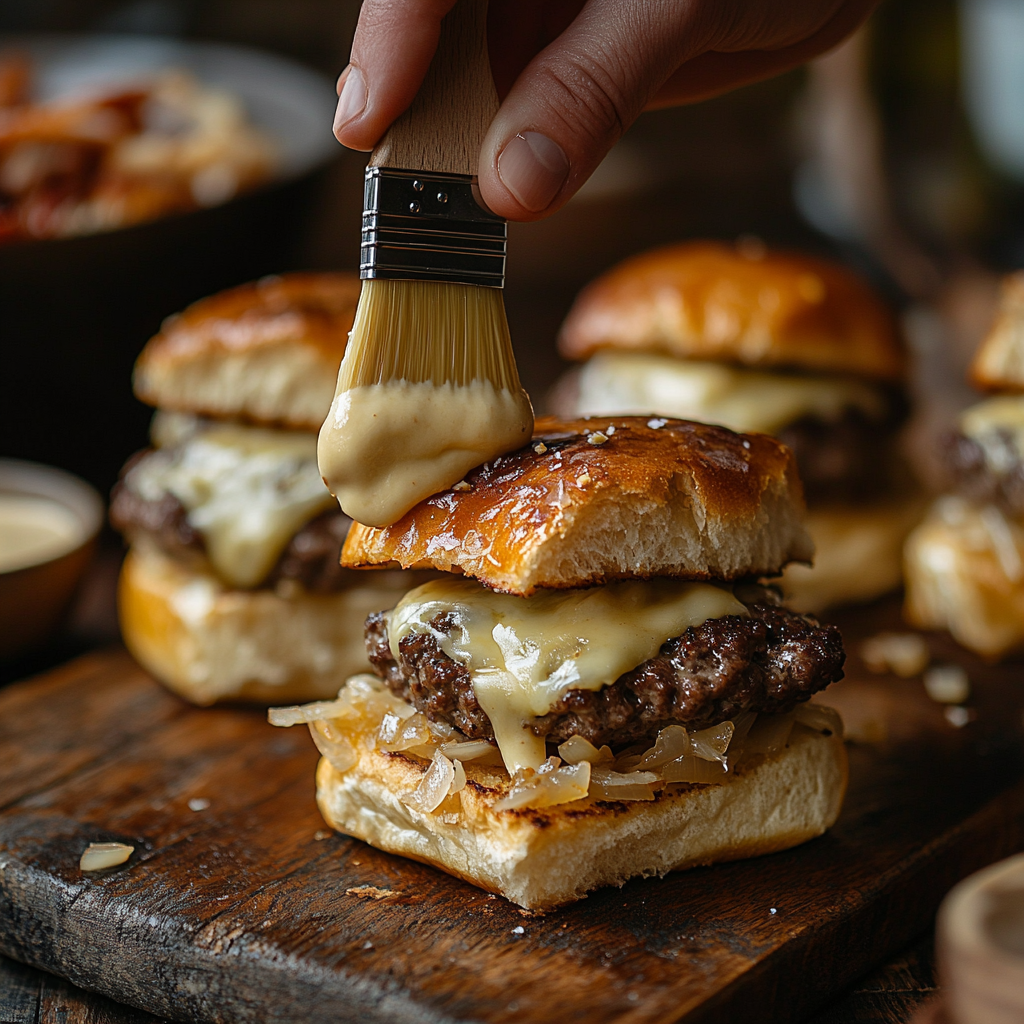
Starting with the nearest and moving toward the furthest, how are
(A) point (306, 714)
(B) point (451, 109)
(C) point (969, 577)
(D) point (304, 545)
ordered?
(B) point (451, 109) → (A) point (306, 714) → (D) point (304, 545) → (C) point (969, 577)

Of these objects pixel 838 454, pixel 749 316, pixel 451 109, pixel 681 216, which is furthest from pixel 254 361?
pixel 681 216

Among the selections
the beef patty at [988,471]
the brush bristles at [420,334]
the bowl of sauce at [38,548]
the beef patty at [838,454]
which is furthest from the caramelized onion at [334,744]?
the beef patty at [988,471]

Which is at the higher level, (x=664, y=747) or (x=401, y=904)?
(x=664, y=747)

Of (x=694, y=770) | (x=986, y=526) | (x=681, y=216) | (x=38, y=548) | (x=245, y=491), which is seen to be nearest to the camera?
(x=694, y=770)

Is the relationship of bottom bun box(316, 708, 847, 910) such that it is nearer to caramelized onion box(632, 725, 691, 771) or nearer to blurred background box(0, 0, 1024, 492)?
caramelized onion box(632, 725, 691, 771)

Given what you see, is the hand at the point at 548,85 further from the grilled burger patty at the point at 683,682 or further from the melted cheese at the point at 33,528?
the melted cheese at the point at 33,528

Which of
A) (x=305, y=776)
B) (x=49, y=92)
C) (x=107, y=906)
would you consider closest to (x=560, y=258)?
(x=49, y=92)

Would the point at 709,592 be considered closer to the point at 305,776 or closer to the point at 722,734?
the point at 722,734

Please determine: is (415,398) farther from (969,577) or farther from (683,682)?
(969,577)
